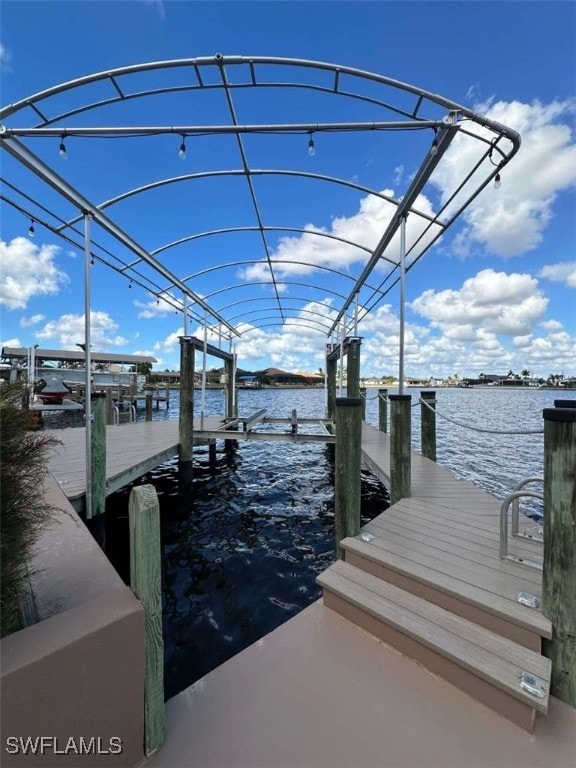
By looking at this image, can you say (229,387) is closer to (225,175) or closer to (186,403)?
(186,403)

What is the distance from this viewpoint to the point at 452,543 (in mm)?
2709

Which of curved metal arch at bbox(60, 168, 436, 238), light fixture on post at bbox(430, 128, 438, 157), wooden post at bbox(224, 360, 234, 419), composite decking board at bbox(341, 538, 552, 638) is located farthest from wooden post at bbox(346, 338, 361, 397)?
composite decking board at bbox(341, 538, 552, 638)

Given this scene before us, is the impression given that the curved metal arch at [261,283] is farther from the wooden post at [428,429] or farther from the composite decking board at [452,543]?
the composite decking board at [452,543]

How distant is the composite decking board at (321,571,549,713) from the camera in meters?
1.61

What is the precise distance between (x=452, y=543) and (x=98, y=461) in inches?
155

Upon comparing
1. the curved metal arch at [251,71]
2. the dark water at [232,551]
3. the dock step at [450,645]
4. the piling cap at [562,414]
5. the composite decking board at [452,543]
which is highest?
the curved metal arch at [251,71]

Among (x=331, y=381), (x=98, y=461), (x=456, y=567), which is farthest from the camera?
(x=331, y=381)

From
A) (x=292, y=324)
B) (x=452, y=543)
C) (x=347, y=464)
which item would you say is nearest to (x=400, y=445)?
(x=347, y=464)

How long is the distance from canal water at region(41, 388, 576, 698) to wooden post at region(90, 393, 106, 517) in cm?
91

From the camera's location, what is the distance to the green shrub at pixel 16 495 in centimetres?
139

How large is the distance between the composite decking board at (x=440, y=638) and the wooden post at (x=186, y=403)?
4.98m

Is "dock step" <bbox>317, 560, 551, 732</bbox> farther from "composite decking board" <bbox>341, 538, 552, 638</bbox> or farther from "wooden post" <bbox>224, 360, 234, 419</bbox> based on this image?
"wooden post" <bbox>224, 360, 234, 419</bbox>

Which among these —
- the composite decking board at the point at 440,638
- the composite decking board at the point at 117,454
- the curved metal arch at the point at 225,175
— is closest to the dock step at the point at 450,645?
the composite decking board at the point at 440,638

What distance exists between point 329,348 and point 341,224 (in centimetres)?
672
